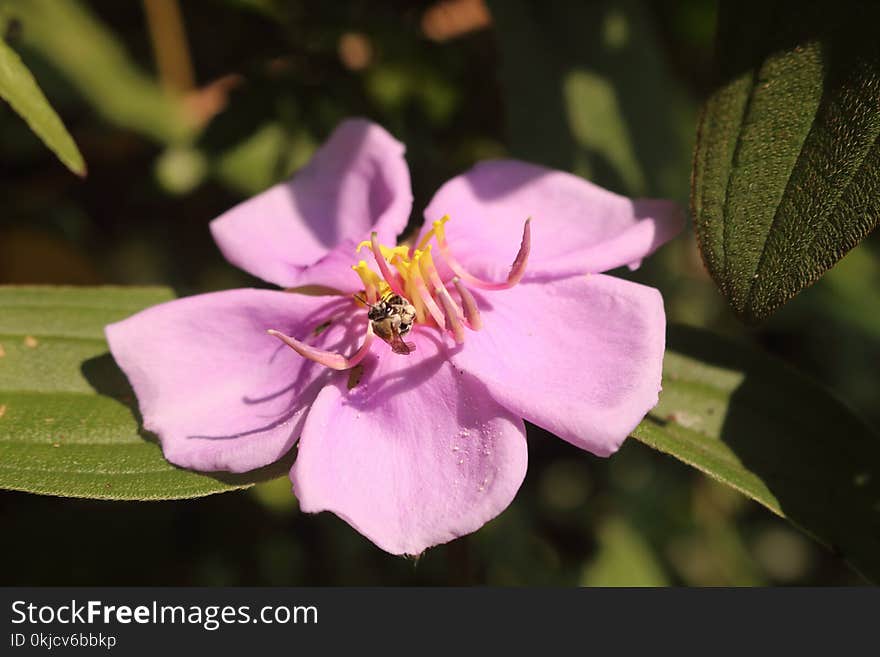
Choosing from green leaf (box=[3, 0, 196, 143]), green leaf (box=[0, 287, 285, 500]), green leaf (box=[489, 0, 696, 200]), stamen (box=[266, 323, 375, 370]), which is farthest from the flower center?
green leaf (box=[3, 0, 196, 143])

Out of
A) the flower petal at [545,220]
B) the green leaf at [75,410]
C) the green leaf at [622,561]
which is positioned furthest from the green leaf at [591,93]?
the green leaf at [622,561]

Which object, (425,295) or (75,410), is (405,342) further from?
(75,410)

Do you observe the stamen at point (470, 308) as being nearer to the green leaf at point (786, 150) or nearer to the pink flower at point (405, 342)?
the pink flower at point (405, 342)

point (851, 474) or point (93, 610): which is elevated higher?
point (851, 474)

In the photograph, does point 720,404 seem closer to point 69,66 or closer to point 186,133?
point 186,133

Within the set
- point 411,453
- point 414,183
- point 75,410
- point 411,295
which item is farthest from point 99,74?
point 411,453

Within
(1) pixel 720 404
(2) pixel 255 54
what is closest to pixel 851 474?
(1) pixel 720 404

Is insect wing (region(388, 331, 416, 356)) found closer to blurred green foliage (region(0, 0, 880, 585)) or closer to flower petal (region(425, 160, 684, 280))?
flower petal (region(425, 160, 684, 280))
